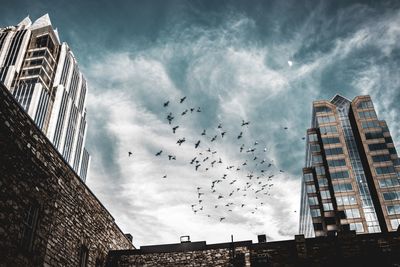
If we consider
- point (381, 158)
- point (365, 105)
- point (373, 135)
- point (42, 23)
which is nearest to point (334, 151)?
point (381, 158)

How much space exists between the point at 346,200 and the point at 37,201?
69.9 m

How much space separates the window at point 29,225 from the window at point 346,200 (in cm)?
6870

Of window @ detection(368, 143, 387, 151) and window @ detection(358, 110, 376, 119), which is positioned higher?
window @ detection(358, 110, 376, 119)

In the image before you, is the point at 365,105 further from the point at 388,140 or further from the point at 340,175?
Answer: the point at 340,175

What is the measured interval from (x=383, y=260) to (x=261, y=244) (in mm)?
6243

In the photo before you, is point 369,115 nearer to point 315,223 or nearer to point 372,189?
point 372,189

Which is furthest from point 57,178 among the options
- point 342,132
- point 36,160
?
point 342,132

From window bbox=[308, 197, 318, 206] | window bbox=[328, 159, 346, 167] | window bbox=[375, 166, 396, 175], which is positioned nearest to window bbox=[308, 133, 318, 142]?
window bbox=[328, 159, 346, 167]

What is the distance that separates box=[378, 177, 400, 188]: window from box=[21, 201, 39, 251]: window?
74780mm

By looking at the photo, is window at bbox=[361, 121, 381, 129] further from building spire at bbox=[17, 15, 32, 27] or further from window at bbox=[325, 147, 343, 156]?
building spire at bbox=[17, 15, 32, 27]

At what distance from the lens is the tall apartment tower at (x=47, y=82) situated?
98.7 m

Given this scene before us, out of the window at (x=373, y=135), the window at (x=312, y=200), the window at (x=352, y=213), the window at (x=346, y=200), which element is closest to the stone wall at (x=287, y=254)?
the window at (x=352, y=213)

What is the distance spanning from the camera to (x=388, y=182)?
7081cm

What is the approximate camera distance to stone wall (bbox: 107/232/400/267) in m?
16.9
